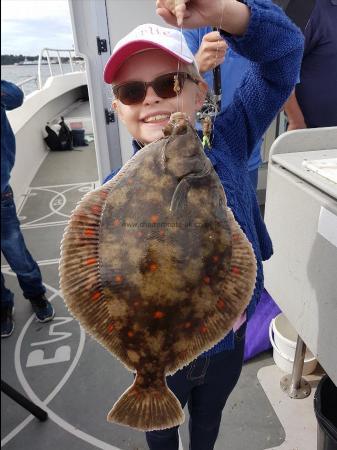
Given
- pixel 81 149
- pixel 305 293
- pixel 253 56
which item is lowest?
pixel 81 149

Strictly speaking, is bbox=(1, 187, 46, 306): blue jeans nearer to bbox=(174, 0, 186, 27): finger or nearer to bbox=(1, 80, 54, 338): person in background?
bbox=(1, 80, 54, 338): person in background

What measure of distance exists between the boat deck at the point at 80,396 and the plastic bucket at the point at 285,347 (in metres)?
0.10

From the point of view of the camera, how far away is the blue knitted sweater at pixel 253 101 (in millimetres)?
1093

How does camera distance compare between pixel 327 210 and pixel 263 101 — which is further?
pixel 327 210

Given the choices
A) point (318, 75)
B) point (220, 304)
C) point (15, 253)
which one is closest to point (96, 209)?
point (220, 304)

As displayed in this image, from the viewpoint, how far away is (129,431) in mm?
2385

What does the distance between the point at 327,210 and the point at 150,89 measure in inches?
45.3

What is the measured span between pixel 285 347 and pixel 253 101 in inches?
80.9

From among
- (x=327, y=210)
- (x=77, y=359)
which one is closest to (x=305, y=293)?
(x=327, y=210)

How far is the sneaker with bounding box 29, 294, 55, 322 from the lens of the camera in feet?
11.2

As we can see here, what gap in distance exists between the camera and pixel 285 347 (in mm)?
2719

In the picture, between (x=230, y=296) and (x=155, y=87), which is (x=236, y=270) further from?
(x=155, y=87)

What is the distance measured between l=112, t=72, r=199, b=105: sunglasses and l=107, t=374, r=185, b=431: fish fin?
84 centimetres

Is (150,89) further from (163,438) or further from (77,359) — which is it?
(77,359)
